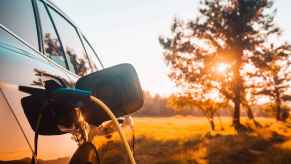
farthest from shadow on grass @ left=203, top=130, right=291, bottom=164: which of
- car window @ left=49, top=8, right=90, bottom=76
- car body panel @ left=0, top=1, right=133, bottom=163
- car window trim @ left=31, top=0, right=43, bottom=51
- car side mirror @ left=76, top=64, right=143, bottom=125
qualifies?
car side mirror @ left=76, top=64, right=143, bottom=125

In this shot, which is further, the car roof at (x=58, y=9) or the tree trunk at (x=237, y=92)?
the tree trunk at (x=237, y=92)

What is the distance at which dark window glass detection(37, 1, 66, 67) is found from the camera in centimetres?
272

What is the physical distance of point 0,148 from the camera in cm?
142

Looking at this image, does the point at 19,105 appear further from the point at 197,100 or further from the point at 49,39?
the point at 197,100

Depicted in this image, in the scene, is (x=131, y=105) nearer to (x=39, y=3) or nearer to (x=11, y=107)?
(x=11, y=107)

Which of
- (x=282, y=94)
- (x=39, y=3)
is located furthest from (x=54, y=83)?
(x=282, y=94)

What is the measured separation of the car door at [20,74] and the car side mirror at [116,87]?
0.15 m

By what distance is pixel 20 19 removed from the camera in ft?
7.57

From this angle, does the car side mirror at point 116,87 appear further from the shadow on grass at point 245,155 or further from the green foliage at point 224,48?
the green foliage at point 224,48

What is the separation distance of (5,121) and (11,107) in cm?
9

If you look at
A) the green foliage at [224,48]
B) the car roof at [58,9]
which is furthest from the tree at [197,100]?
the car roof at [58,9]

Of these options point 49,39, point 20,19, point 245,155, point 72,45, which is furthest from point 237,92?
point 20,19

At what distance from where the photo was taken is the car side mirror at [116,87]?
5.47 ft

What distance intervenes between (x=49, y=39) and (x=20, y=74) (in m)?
1.05
